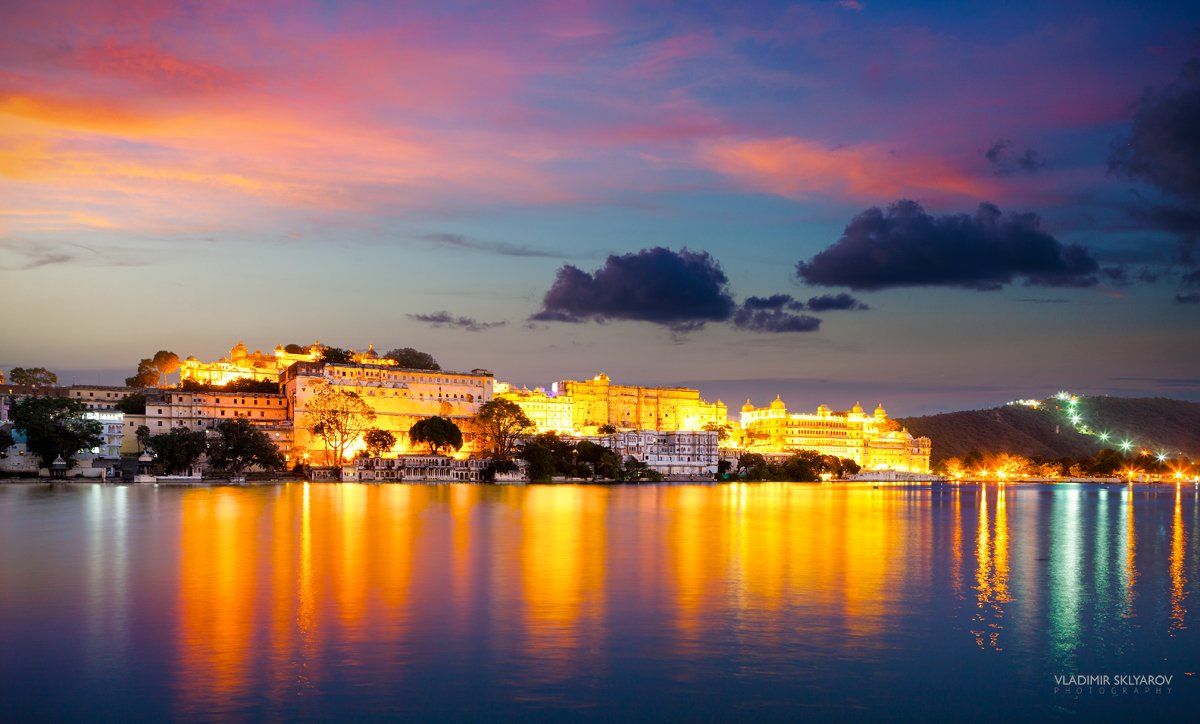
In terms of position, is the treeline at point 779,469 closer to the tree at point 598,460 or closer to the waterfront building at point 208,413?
the tree at point 598,460

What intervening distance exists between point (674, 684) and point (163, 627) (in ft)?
30.1

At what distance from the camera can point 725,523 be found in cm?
4350

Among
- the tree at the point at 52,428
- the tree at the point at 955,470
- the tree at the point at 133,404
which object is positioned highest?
the tree at the point at 133,404

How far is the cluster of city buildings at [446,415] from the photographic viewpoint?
303ft

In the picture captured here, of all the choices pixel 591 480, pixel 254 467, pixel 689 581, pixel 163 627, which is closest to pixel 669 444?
pixel 591 480

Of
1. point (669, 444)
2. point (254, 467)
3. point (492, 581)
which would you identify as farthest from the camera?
point (669, 444)

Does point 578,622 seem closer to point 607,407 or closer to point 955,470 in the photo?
point 607,407

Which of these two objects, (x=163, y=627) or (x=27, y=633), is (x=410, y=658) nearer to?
(x=163, y=627)

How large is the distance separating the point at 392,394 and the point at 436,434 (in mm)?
13126

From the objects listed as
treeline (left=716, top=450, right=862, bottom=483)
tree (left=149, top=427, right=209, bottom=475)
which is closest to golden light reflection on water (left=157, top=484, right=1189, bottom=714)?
tree (left=149, top=427, right=209, bottom=475)

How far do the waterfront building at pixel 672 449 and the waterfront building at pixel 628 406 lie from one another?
6178 mm

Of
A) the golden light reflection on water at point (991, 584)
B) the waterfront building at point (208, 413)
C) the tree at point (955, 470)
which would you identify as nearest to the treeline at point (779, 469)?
the tree at point (955, 470)

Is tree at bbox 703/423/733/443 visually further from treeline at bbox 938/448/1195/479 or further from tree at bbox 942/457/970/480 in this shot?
treeline at bbox 938/448/1195/479

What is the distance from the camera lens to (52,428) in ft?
230
